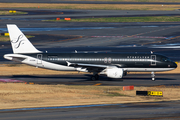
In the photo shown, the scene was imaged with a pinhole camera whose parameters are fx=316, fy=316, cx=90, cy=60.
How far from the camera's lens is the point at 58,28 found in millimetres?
112750

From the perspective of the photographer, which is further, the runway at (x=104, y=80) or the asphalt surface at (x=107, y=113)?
the runway at (x=104, y=80)

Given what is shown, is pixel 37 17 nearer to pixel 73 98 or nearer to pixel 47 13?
pixel 47 13

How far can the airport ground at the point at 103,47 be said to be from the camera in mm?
32688

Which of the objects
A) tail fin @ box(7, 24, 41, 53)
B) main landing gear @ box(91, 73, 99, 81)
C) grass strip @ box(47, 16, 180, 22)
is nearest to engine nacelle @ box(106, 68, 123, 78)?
main landing gear @ box(91, 73, 99, 81)

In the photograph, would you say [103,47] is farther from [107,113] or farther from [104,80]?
[107,113]

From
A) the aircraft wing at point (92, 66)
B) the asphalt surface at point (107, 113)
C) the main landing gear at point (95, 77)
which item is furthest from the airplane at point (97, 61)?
the asphalt surface at point (107, 113)

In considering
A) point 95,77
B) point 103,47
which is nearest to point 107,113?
point 95,77

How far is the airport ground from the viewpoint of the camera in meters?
32.7

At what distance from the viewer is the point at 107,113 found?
107 feet

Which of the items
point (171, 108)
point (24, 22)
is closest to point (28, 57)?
point (171, 108)

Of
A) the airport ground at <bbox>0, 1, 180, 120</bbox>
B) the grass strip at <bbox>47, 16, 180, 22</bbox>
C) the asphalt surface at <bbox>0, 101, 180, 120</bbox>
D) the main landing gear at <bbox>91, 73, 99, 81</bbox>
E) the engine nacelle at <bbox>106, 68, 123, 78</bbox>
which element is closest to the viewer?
the asphalt surface at <bbox>0, 101, 180, 120</bbox>

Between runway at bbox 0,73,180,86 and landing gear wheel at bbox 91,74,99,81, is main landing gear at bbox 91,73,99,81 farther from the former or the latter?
runway at bbox 0,73,180,86

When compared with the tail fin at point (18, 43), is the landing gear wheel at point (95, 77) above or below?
below

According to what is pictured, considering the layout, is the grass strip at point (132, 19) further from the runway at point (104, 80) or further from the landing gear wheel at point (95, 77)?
the landing gear wheel at point (95, 77)
